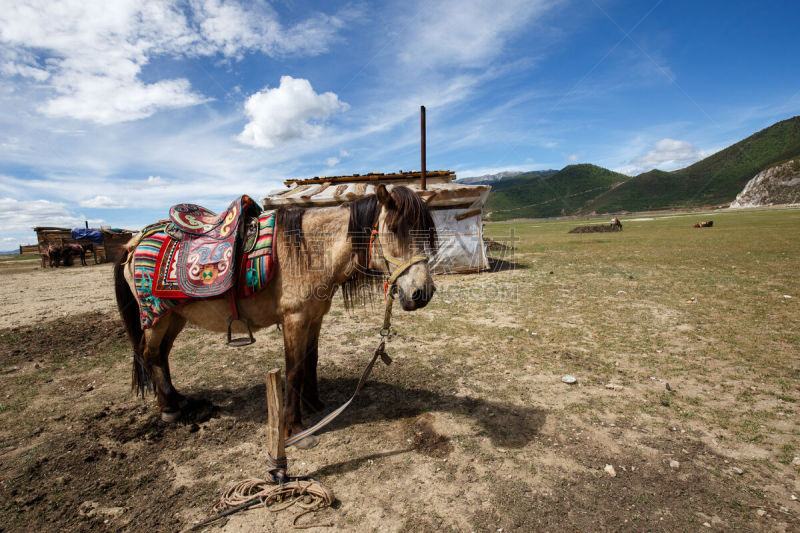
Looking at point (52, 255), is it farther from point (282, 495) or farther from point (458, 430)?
point (458, 430)

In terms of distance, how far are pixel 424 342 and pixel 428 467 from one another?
2920 mm

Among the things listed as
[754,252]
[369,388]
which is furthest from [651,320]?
[754,252]

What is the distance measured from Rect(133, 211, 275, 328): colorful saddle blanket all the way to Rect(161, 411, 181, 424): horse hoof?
97 centimetres

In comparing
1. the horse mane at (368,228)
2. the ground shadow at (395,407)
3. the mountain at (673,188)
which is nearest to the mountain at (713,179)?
the mountain at (673,188)

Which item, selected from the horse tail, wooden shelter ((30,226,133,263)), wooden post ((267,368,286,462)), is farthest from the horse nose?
wooden shelter ((30,226,133,263))

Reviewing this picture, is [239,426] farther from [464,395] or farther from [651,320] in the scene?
[651,320]

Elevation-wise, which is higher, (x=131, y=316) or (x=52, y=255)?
(x=52, y=255)

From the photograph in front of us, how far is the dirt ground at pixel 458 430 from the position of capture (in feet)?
7.37

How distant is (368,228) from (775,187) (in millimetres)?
117928

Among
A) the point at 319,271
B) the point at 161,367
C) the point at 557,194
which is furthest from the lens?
the point at 557,194

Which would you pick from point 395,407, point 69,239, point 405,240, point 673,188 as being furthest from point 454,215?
point 673,188

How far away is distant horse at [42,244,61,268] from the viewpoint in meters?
19.1

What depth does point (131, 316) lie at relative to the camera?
3619 mm

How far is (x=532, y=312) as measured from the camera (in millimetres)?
6906
